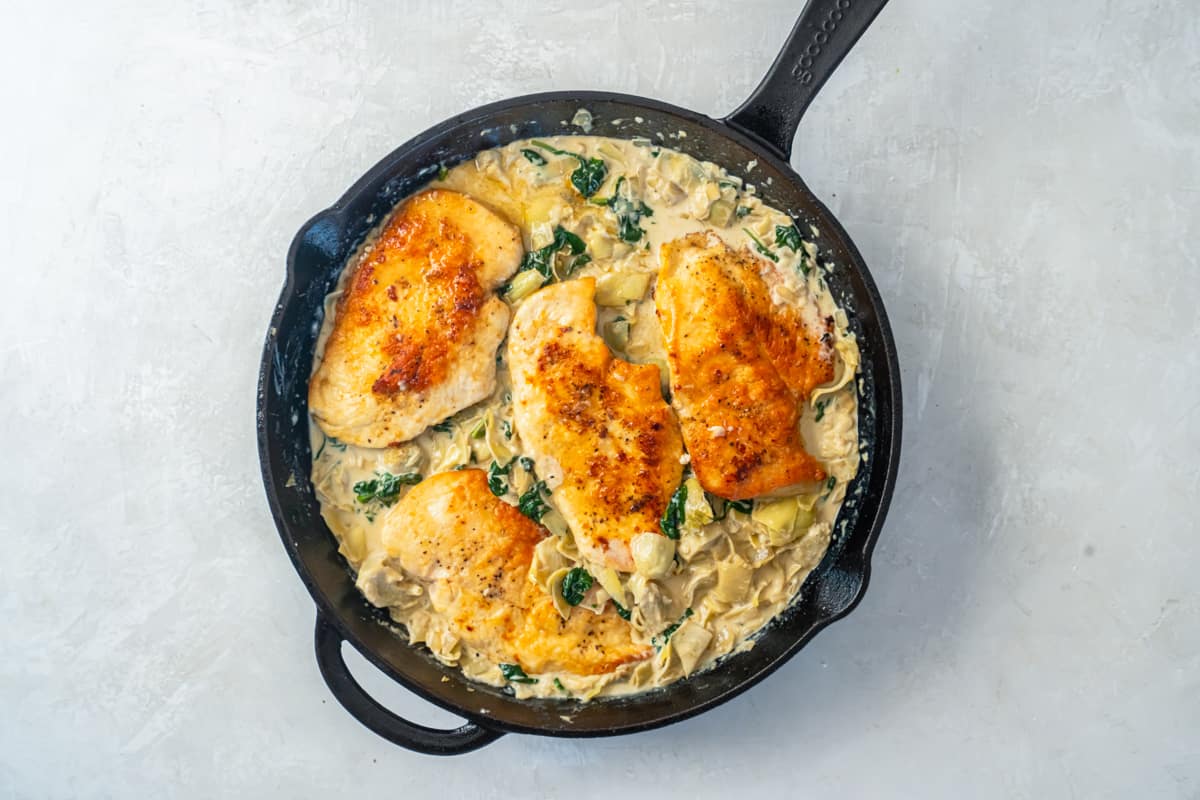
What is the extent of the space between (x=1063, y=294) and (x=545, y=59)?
7.78 ft

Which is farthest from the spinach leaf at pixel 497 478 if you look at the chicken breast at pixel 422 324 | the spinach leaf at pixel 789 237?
the spinach leaf at pixel 789 237

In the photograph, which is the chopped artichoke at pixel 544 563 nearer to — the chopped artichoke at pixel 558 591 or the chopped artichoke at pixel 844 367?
the chopped artichoke at pixel 558 591

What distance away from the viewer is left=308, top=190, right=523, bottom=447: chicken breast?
3.66 m

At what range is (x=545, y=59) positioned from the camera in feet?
13.1

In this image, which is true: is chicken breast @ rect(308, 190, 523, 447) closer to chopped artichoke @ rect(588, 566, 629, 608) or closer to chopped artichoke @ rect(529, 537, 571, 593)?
chopped artichoke @ rect(529, 537, 571, 593)

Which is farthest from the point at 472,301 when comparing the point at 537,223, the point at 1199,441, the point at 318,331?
the point at 1199,441

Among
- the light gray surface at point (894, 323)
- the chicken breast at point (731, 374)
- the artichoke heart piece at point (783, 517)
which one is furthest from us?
the light gray surface at point (894, 323)

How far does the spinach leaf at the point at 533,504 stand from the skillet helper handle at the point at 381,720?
812 mm

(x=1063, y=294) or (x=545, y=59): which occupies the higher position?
(x=545, y=59)

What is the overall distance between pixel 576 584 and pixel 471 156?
1738 millimetres

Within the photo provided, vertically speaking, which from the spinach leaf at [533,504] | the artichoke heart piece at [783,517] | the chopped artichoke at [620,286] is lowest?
the artichoke heart piece at [783,517]

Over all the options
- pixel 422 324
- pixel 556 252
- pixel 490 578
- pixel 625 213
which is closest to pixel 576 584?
pixel 490 578

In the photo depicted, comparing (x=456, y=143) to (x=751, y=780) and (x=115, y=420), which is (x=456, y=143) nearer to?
(x=115, y=420)

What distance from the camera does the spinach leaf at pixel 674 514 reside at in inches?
144
